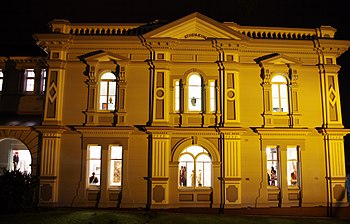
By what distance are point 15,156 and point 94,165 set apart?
238 inches

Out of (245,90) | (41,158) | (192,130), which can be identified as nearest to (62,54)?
(41,158)

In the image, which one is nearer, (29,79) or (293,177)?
(293,177)

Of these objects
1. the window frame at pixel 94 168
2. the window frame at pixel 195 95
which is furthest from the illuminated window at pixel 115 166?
the window frame at pixel 195 95

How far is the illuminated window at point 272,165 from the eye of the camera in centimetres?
2050

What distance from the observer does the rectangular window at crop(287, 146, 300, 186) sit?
2058cm

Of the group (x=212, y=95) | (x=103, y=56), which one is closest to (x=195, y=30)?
(x=212, y=95)

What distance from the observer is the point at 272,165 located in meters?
20.7

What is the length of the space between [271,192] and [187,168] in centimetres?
459

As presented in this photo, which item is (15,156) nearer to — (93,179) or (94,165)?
(94,165)

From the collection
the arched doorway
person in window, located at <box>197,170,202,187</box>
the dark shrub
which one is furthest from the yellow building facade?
the arched doorway

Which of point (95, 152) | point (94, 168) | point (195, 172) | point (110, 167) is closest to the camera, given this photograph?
point (195, 172)

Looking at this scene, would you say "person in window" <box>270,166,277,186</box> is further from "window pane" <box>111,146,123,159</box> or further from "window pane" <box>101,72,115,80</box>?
"window pane" <box>101,72,115,80</box>

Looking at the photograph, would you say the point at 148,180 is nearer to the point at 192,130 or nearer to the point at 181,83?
the point at 192,130

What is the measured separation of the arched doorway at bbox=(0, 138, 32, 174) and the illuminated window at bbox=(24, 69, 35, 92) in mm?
3478
